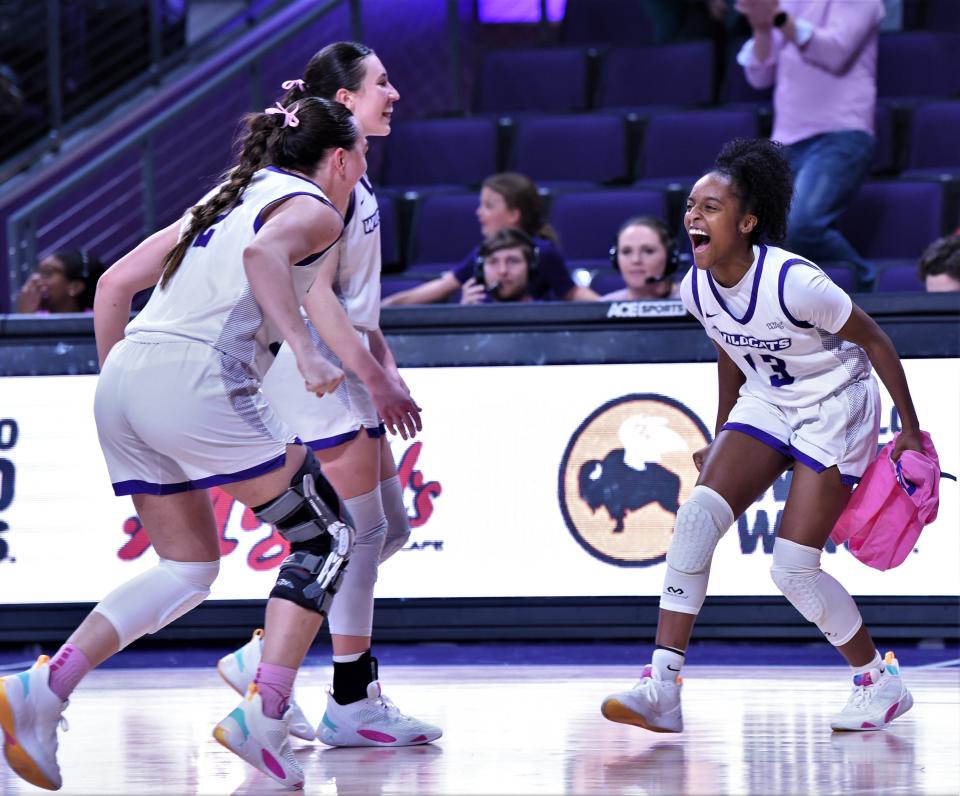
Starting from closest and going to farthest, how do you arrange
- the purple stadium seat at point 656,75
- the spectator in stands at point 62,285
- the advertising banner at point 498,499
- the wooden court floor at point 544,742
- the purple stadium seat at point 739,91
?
1. the wooden court floor at point 544,742
2. the advertising banner at point 498,499
3. the spectator in stands at point 62,285
4. the purple stadium seat at point 739,91
5. the purple stadium seat at point 656,75

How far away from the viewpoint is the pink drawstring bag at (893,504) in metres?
3.80

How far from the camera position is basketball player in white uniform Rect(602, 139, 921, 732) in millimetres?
3771

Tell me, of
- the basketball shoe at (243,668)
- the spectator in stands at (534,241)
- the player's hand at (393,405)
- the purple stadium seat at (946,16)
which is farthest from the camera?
the purple stadium seat at (946,16)

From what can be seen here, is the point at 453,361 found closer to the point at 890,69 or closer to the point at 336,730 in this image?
the point at 336,730

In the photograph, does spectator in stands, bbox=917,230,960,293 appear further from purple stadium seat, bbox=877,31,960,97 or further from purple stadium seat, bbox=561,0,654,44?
purple stadium seat, bbox=561,0,654,44

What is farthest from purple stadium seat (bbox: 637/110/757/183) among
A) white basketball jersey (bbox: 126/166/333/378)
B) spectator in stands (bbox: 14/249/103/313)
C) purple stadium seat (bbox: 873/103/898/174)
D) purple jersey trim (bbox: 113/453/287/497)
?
purple jersey trim (bbox: 113/453/287/497)

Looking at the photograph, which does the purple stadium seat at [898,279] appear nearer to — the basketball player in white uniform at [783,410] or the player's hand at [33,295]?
the basketball player in white uniform at [783,410]

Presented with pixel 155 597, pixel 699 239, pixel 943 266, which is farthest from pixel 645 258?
pixel 155 597

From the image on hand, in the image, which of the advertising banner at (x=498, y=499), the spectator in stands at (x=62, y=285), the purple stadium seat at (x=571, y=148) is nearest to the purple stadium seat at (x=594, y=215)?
the purple stadium seat at (x=571, y=148)

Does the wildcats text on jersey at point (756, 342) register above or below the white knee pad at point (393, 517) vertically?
above

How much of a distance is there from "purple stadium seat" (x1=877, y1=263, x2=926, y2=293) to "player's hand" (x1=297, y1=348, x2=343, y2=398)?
13.2 feet

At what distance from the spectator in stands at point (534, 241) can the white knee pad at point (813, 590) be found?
2.48m

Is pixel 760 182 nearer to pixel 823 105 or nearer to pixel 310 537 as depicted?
pixel 310 537

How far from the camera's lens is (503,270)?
602 centimetres
